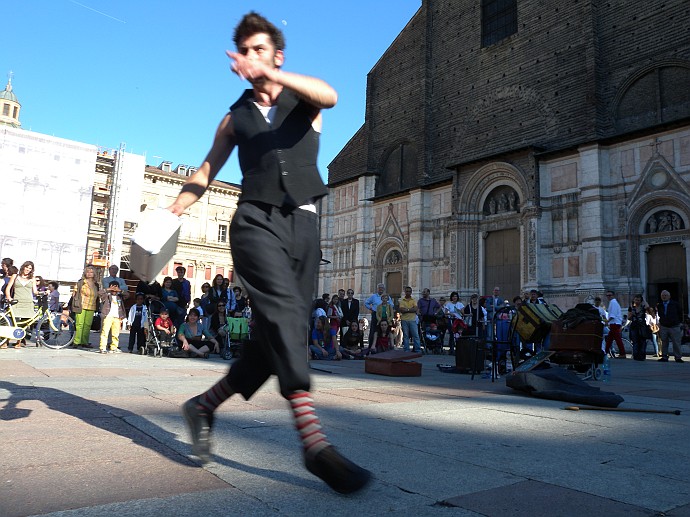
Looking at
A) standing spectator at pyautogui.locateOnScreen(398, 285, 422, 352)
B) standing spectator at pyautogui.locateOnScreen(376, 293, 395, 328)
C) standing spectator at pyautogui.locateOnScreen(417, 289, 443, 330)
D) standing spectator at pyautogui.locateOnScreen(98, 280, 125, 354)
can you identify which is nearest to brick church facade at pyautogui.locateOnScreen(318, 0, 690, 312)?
standing spectator at pyautogui.locateOnScreen(417, 289, 443, 330)

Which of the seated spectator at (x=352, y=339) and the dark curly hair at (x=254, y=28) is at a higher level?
the dark curly hair at (x=254, y=28)

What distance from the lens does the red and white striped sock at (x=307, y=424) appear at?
206cm

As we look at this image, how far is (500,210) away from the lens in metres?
25.4

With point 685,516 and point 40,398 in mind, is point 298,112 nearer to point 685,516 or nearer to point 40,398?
point 685,516

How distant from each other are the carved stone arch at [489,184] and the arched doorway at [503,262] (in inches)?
A: 60.8

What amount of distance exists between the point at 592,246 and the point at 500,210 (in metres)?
5.13

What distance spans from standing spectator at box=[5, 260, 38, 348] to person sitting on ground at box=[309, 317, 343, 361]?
233 inches

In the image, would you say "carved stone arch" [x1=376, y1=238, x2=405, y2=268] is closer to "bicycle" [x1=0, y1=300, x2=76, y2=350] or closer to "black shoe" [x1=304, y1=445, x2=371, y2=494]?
"bicycle" [x1=0, y1=300, x2=76, y2=350]

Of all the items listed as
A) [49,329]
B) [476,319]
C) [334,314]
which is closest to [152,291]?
[49,329]

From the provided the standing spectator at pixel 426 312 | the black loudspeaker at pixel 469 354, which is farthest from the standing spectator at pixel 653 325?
the black loudspeaker at pixel 469 354

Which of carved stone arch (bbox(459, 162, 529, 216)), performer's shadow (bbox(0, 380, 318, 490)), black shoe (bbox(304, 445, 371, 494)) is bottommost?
performer's shadow (bbox(0, 380, 318, 490))

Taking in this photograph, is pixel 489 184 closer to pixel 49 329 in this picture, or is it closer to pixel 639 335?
pixel 639 335

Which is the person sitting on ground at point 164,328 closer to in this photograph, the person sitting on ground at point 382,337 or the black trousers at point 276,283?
the person sitting on ground at point 382,337

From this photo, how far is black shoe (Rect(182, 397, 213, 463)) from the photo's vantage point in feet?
7.88
